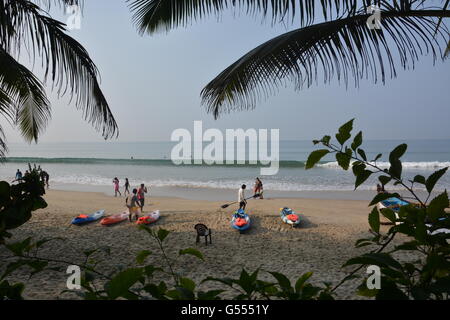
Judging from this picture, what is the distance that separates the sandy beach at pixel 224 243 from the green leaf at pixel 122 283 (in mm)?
3776

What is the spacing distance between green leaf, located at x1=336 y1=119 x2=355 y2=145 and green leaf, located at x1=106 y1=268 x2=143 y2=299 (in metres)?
0.70

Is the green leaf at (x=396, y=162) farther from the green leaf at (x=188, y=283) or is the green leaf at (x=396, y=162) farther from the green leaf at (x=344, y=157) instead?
the green leaf at (x=188, y=283)

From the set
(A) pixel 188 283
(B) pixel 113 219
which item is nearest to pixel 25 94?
(A) pixel 188 283

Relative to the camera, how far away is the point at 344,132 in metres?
0.84

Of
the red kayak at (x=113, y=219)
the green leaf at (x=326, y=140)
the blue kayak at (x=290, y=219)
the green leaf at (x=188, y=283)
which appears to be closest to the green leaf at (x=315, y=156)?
the green leaf at (x=326, y=140)

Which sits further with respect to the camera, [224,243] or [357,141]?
[224,243]

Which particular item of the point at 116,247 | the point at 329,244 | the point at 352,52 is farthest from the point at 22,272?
the point at 329,244

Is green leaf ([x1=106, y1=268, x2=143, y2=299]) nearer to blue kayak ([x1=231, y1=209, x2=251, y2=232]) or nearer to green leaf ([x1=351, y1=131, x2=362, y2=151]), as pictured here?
green leaf ([x1=351, y1=131, x2=362, y2=151])

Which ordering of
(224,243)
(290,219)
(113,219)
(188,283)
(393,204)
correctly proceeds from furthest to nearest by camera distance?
(113,219), (290,219), (224,243), (393,204), (188,283)

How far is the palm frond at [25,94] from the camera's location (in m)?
2.94

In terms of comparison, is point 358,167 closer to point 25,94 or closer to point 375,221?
point 375,221

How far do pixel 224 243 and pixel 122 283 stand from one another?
706 centimetres

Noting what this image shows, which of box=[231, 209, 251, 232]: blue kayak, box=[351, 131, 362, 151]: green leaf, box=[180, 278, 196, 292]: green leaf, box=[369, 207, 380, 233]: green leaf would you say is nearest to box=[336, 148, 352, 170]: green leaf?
→ box=[351, 131, 362, 151]: green leaf
